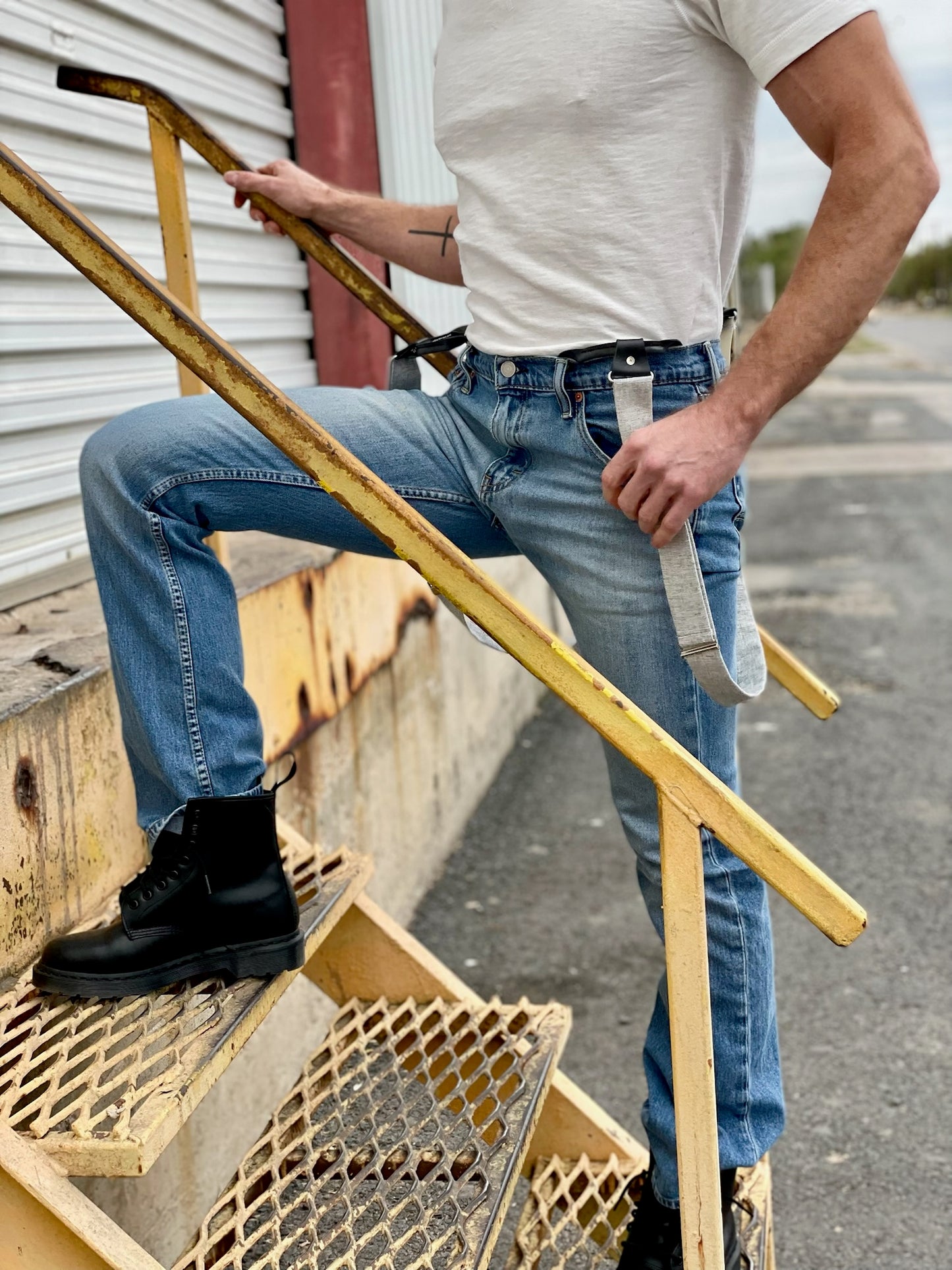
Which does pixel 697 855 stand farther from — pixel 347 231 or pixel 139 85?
pixel 139 85

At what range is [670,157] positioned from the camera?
5.49 ft

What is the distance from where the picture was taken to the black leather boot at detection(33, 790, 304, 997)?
1.77 meters

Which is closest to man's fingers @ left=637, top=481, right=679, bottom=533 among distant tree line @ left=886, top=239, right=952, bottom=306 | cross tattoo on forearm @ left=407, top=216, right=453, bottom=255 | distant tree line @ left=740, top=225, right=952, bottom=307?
cross tattoo on forearm @ left=407, top=216, right=453, bottom=255

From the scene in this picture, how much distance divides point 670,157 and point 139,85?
0.95 metres

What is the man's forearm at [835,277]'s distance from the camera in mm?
1542

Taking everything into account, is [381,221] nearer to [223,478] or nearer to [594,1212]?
[223,478]

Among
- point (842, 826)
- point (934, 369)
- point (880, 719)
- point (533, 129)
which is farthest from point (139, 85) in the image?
point (934, 369)

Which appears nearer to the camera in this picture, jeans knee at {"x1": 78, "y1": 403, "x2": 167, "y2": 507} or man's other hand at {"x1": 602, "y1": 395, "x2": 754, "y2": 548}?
man's other hand at {"x1": 602, "y1": 395, "x2": 754, "y2": 548}

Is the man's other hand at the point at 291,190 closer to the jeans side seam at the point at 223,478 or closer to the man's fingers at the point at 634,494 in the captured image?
the jeans side seam at the point at 223,478

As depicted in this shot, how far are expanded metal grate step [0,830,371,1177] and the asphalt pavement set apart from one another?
4.50ft

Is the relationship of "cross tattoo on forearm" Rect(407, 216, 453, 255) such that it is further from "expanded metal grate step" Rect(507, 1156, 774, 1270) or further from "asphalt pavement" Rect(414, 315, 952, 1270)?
"asphalt pavement" Rect(414, 315, 952, 1270)

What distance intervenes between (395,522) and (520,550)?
0.42 metres

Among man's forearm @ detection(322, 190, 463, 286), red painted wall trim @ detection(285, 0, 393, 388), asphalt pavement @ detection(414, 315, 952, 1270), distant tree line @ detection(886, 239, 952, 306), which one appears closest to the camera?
man's forearm @ detection(322, 190, 463, 286)

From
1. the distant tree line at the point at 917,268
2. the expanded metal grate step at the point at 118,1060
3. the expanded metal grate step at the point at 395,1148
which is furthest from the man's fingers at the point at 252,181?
the distant tree line at the point at 917,268
